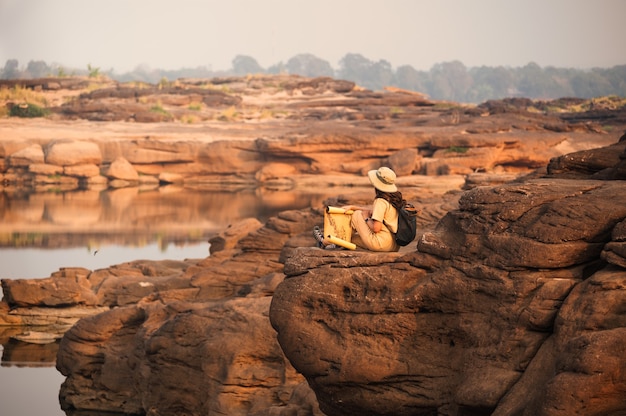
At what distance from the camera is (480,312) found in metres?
8.74

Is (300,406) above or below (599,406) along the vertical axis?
below

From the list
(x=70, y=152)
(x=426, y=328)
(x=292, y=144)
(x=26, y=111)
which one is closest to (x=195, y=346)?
(x=426, y=328)

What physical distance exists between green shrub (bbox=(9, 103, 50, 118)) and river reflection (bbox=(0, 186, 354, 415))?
491 inches

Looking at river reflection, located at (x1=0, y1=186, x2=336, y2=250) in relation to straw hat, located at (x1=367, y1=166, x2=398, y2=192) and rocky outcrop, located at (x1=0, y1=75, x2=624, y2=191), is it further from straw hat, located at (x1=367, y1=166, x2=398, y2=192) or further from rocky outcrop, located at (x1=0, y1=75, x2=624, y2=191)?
straw hat, located at (x1=367, y1=166, x2=398, y2=192)

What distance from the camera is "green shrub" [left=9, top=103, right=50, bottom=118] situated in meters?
56.2

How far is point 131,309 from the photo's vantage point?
16297mm

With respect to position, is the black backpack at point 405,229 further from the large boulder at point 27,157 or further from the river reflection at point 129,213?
the large boulder at point 27,157

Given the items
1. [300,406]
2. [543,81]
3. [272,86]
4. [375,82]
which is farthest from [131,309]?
[375,82]

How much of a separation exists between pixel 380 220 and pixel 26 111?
48850 millimetres

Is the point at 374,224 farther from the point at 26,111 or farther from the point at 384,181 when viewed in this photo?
the point at 26,111

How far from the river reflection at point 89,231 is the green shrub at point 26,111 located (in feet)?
40.9

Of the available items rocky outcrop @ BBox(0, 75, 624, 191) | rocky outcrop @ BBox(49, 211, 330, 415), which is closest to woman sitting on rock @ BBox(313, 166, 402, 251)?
A: rocky outcrop @ BBox(49, 211, 330, 415)

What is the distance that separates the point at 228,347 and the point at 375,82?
182 meters

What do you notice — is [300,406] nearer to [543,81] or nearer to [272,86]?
[272,86]
